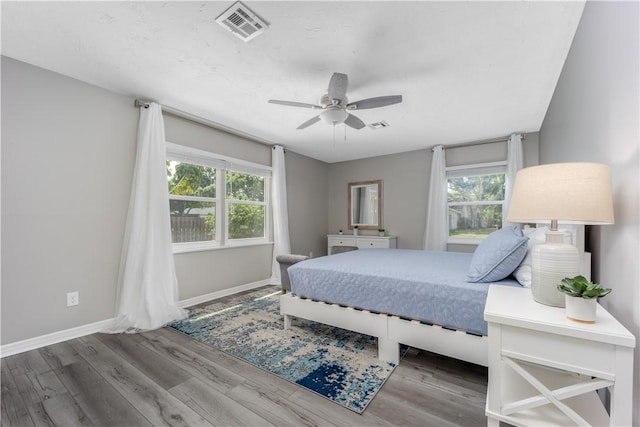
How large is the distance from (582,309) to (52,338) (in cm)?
375

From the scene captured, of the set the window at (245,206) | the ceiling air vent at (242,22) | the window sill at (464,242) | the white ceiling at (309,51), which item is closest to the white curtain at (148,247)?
the white ceiling at (309,51)

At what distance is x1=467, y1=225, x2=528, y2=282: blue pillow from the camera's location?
1.70 metres

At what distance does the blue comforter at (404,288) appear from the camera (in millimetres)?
1708

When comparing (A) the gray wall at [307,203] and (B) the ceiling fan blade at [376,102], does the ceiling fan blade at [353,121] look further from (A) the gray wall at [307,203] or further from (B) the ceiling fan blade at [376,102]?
(A) the gray wall at [307,203]

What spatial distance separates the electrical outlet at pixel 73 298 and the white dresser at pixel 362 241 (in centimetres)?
400

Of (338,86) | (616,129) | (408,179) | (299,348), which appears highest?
(338,86)

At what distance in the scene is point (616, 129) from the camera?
125 cm

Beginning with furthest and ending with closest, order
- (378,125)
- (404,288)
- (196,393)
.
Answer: (378,125) → (404,288) → (196,393)

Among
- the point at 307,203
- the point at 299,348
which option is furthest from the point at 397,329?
the point at 307,203

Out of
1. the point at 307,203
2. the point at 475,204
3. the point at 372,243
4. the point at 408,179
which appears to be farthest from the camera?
the point at 307,203

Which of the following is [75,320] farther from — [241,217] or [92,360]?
[241,217]

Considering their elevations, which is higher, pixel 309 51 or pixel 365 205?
pixel 309 51

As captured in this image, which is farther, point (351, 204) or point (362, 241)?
point (351, 204)

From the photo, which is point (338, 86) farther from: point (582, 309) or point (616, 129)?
point (582, 309)
